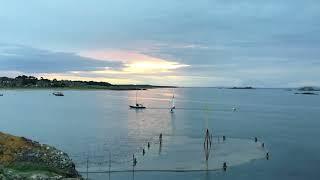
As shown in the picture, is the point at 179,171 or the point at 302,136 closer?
the point at 179,171

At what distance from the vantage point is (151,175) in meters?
47.1

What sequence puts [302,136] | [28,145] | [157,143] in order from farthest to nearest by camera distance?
1. [302,136]
2. [157,143]
3. [28,145]

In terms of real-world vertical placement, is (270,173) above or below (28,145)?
below

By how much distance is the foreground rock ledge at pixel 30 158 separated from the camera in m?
31.6

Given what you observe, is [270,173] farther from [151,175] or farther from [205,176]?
[151,175]

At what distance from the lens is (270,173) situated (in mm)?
49812

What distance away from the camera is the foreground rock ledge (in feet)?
104

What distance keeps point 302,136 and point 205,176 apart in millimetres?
43191

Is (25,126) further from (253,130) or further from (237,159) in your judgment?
(237,159)

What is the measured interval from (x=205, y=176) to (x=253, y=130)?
4883 cm

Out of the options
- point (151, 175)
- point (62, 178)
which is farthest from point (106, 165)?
point (62, 178)

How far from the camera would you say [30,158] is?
120 ft

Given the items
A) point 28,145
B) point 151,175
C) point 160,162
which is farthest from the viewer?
point 160,162

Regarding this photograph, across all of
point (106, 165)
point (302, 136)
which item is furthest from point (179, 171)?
point (302, 136)
